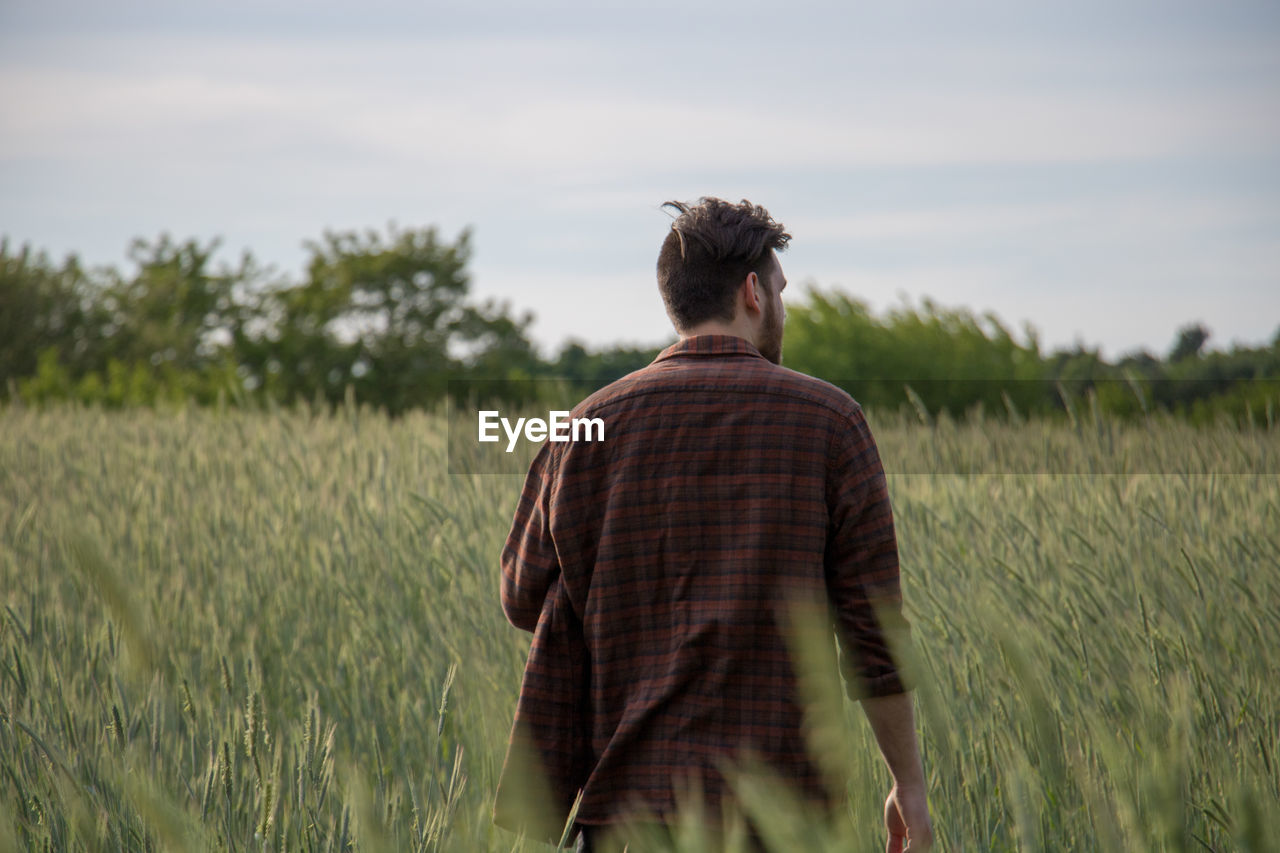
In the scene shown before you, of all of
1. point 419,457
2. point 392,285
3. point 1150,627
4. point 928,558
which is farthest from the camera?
point 392,285

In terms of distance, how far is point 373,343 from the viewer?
77.0ft

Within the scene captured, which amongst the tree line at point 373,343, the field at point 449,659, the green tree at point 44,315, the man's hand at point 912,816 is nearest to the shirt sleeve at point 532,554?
the field at point 449,659

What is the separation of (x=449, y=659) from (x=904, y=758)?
6.04ft

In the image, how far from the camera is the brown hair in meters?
1.82

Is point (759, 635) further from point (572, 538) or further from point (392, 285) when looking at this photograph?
point (392, 285)

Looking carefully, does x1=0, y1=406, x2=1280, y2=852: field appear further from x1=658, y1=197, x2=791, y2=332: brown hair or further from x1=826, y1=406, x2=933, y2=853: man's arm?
x1=658, y1=197, x2=791, y2=332: brown hair

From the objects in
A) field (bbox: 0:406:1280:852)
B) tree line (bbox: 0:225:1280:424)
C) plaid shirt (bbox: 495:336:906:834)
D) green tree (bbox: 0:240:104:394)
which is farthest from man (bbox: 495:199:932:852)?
green tree (bbox: 0:240:104:394)

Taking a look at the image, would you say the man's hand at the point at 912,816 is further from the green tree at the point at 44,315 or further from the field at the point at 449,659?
the green tree at the point at 44,315

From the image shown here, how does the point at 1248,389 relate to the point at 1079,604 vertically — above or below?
above

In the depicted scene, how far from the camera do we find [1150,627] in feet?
7.64

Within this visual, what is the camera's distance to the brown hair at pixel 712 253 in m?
1.82

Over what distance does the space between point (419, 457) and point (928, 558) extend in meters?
3.32

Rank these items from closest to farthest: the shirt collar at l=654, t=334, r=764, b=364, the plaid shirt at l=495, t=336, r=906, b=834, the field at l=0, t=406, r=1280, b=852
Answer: the field at l=0, t=406, r=1280, b=852 < the plaid shirt at l=495, t=336, r=906, b=834 < the shirt collar at l=654, t=334, r=764, b=364

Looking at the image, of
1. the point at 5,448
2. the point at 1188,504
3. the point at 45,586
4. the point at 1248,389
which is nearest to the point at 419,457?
the point at 45,586
